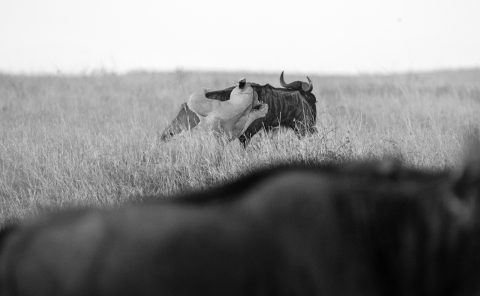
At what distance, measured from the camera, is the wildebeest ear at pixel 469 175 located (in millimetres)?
1157

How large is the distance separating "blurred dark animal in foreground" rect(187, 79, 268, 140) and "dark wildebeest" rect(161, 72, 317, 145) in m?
0.14

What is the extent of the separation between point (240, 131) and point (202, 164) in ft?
3.48

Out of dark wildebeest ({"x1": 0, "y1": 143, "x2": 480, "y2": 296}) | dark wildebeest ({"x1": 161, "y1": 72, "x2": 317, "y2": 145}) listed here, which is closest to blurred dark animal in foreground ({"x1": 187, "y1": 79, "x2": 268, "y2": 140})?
dark wildebeest ({"x1": 161, "y1": 72, "x2": 317, "y2": 145})

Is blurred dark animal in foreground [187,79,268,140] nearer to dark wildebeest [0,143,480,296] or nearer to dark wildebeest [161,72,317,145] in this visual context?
dark wildebeest [161,72,317,145]

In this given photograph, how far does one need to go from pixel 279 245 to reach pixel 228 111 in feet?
17.4

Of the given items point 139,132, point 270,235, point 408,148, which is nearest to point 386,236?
point 270,235

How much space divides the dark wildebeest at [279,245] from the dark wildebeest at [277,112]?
17.5 feet

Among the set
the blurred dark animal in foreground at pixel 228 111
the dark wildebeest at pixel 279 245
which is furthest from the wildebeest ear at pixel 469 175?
the blurred dark animal in foreground at pixel 228 111

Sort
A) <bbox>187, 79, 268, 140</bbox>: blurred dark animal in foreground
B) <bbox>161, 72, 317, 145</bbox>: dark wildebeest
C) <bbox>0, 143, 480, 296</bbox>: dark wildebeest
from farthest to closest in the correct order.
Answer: <bbox>161, 72, 317, 145</bbox>: dark wildebeest < <bbox>187, 79, 268, 140</bbox>: blurred dark animal in foreground < <bbox>0, 143, 480, 296</bbox>: dark wildebeest

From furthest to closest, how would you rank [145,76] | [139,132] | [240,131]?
[145,76] → [139,132] → [240,131]

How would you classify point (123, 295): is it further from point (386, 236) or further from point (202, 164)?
point (202, 164)

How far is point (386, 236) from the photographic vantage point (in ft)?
3.97

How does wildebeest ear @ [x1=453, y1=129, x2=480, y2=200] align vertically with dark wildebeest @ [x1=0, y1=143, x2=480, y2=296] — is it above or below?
above

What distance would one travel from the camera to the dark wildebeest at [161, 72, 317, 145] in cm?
677
